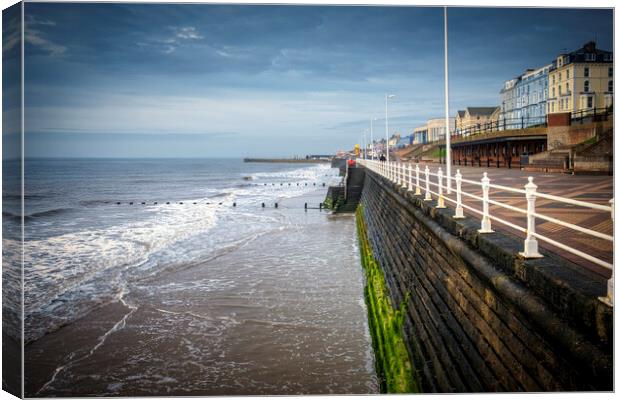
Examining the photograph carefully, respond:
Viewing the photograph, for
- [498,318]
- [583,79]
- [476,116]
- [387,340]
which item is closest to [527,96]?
[583,79]

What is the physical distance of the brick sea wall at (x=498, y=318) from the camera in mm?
3602

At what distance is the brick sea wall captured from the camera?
3602 mm

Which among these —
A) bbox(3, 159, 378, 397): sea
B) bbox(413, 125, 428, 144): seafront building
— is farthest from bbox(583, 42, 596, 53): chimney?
bbox(413, 125, 428, 144): seafront building

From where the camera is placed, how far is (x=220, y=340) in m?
9.66

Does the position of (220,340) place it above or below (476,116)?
below

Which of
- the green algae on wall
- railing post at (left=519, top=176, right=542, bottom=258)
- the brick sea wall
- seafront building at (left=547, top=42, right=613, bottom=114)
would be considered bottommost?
the green algae on wall

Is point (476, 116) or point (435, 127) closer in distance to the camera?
point (476, 116)

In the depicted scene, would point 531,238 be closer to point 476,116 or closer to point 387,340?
point 387,340

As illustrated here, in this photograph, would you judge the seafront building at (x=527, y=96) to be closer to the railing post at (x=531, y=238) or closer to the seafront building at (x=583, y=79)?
the seafront building at (x=583, y=79)

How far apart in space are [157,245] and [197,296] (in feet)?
29.8

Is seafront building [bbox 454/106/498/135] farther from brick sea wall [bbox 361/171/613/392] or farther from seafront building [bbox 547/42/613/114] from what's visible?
brick sea wall [bbox 361/171/613/392]

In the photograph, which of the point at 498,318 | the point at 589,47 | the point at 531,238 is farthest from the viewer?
the point at 589,47

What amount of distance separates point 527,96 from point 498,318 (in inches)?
3012

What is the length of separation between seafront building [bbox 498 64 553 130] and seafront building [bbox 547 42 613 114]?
5.11 metres
